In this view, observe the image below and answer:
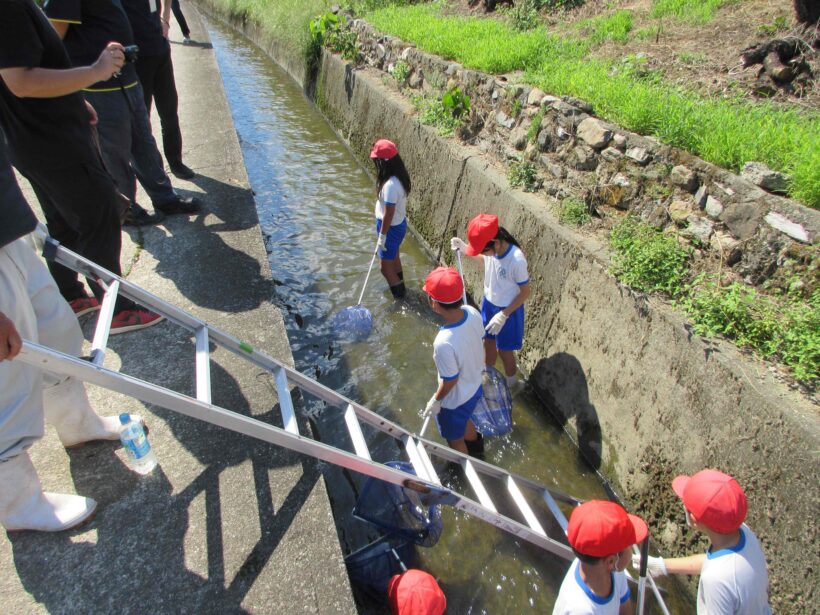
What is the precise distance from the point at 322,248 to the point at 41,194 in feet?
11.2

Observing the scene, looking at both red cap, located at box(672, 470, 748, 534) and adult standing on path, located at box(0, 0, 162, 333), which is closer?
red cap, located at box(672, 470, 748, 534)

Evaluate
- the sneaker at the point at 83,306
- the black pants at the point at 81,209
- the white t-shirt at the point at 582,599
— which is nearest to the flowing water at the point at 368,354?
the white t-shirt at the point at 582,599

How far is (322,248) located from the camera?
648 cm

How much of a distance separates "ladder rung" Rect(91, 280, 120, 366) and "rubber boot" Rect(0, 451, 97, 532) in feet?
1.71

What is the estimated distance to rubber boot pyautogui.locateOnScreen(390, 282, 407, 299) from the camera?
5.58 metres

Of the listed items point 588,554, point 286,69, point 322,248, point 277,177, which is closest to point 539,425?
point 588,554

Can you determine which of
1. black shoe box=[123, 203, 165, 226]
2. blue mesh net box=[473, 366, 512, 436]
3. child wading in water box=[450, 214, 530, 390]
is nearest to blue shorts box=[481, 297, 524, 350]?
child wading in water box=[450, 214, 530, 390]

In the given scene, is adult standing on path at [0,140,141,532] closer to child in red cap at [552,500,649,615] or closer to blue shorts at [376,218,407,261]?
child in red cap at [552,500,649,615]

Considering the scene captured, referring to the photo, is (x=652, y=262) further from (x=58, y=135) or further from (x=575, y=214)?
(x=58, y=135)

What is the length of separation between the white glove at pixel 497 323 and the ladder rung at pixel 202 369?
84.3 inches

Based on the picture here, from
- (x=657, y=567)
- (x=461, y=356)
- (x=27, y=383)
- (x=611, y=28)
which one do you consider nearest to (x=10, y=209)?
(x=27, y=383)

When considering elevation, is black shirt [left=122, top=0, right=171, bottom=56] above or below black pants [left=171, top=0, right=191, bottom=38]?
above

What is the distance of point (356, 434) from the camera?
102 inches

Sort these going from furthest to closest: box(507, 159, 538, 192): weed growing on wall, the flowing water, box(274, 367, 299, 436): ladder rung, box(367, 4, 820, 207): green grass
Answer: box(507, 159, 538, 192): weed growing on wall → box(367, 4, 820, 207): green grass → the flowing water → box(274, 367, 299, 436): ladder rung
